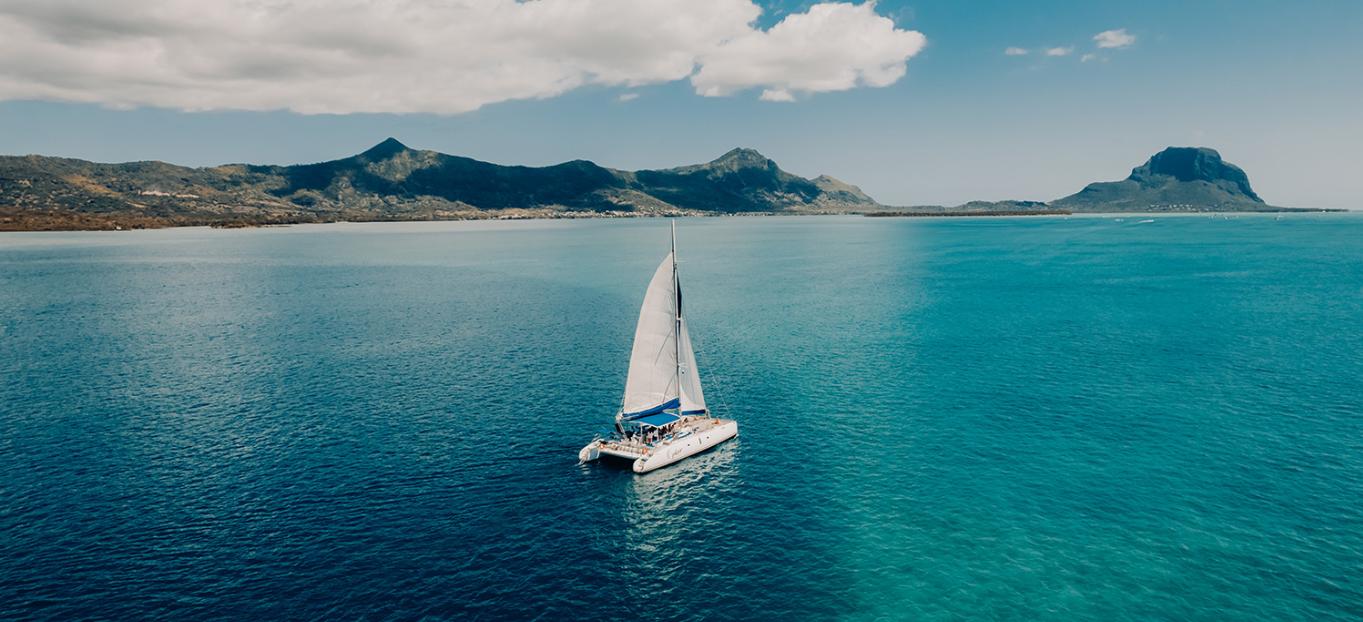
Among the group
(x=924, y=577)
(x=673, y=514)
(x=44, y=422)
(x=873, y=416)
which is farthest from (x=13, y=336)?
(x=924, y=577)

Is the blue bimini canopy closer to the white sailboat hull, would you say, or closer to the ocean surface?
the white sailboat hull

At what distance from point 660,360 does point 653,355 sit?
3.37 ft

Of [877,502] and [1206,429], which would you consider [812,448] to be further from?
[1206,429]

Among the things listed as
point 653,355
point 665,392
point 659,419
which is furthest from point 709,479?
point 653,355

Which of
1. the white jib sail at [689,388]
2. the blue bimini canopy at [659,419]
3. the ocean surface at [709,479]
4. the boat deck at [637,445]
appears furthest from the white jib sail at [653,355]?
the ocean surface at [709,479]

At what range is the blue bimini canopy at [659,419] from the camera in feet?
234

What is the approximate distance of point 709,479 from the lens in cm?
6328

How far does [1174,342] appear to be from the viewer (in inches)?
4284

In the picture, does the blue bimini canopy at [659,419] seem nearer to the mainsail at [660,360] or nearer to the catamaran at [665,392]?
the catamaran at [665,392]

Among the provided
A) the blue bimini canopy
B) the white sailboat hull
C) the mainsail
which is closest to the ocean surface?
the white sailboat hull

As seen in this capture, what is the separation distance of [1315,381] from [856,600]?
81244 mm

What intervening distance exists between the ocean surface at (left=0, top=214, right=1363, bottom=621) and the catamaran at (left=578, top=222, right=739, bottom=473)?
8.06ft

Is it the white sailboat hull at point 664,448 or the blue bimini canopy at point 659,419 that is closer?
the white sailboat hull at point 664,448

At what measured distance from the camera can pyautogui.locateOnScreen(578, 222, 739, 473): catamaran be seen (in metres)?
68.7
